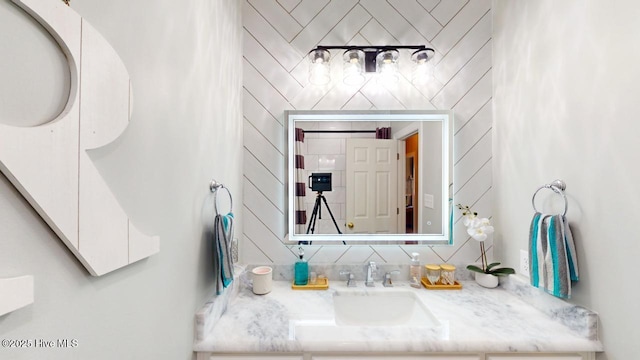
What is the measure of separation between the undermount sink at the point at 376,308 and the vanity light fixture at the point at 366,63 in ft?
3.67

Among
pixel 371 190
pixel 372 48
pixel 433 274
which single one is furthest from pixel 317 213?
→ pixel 372 48

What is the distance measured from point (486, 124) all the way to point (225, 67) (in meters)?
1.39

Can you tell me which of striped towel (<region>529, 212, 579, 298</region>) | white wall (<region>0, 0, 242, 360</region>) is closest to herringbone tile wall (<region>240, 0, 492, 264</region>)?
white wall (<region>0, 0, 242, 360</region>)

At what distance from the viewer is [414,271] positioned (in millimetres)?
1438

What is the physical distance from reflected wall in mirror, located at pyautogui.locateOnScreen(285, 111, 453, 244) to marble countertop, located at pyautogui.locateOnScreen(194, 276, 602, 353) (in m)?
0.38

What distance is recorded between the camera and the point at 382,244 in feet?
4.90

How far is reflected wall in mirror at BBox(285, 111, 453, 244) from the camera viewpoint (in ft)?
4.90

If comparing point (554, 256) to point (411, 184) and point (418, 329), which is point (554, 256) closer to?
point (418, 329)

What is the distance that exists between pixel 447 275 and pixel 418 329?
1.62 feet

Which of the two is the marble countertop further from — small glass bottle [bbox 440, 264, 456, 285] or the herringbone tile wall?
the herringbone tile wall

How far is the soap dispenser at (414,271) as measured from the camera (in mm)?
1413

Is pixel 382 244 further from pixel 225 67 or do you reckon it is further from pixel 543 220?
pixel 225 67

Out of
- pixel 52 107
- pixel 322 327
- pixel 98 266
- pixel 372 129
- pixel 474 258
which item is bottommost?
pixel 322 327

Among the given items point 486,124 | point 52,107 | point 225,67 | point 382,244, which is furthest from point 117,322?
point 486,124
